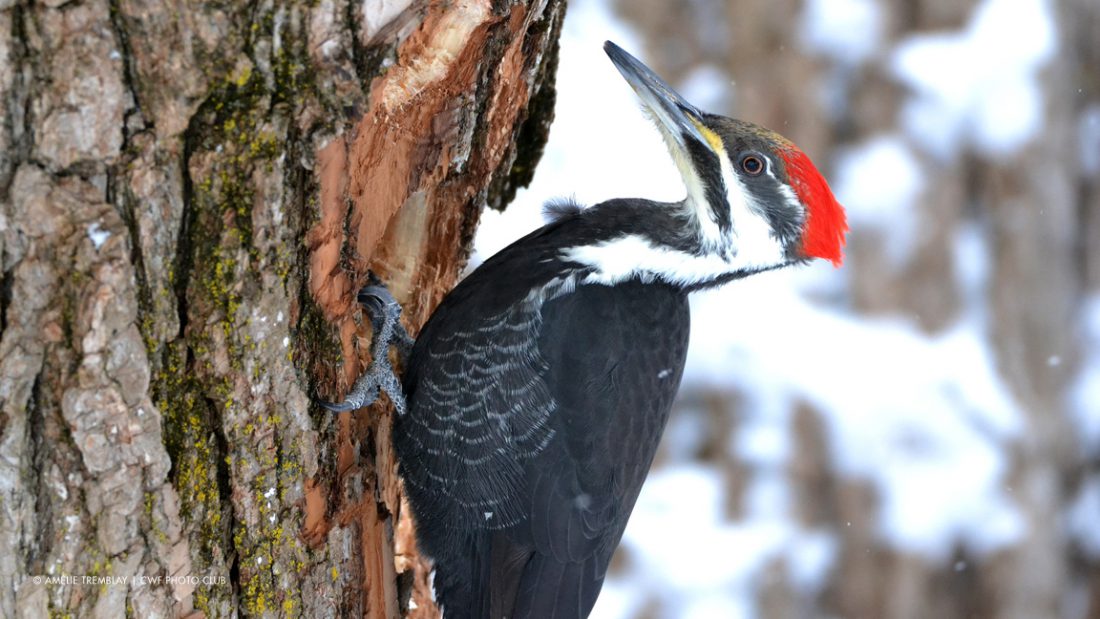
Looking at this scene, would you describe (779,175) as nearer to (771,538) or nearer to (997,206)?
(997,206)

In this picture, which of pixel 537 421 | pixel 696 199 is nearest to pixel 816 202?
pixel 696 199

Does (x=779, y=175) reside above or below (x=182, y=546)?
above

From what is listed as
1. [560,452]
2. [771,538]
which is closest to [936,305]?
[771,538]

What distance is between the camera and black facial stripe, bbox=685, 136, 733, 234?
114 inches

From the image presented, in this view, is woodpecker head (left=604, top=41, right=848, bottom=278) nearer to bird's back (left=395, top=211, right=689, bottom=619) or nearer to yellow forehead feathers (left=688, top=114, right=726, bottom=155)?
yellow forehead feathers (left=688, top=114, right=726, bottom=155)

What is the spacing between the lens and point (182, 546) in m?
1.90

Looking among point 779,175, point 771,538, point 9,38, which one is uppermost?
point 779,175

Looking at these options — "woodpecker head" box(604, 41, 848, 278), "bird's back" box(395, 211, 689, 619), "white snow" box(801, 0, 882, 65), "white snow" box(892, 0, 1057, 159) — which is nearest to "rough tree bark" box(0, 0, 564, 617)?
"bird's back" box(395, 211, 689, 619)

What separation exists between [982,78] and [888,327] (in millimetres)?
1097

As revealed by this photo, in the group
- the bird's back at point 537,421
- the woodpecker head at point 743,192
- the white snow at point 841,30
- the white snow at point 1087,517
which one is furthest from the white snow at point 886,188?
the bird's back at point 537,421

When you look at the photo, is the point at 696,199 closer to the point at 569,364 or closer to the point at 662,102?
the point at 662,102

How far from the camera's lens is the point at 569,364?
2664 mm

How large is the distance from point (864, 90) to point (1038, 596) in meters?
2.31

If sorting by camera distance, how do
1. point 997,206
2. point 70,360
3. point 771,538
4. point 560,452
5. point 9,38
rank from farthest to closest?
point 771,538, point 997,206, point 560,452, point 70,360, point 9,38
